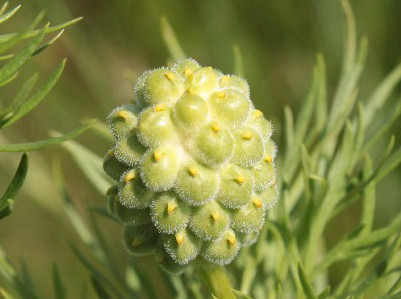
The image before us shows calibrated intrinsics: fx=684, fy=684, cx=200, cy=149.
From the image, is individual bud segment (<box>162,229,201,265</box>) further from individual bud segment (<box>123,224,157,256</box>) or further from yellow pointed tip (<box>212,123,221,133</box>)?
yellow pointed tip (<box>212,123,221,133</box>)

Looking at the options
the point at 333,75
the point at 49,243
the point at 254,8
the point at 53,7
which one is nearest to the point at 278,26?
the point at 254,8

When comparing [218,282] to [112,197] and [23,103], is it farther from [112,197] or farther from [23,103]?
[23,103]

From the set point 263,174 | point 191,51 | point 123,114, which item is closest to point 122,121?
point 123,114

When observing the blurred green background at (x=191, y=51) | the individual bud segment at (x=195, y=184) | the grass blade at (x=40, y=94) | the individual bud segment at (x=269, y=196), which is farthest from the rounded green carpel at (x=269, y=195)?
the blurred green background at (x=191, y=51)

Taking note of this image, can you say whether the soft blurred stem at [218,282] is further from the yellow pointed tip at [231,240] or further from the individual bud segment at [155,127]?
the individual bud segment at [155,127]

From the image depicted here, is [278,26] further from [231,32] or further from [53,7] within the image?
[53,7]

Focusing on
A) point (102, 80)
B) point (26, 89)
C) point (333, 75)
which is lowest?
point (333, 75)
